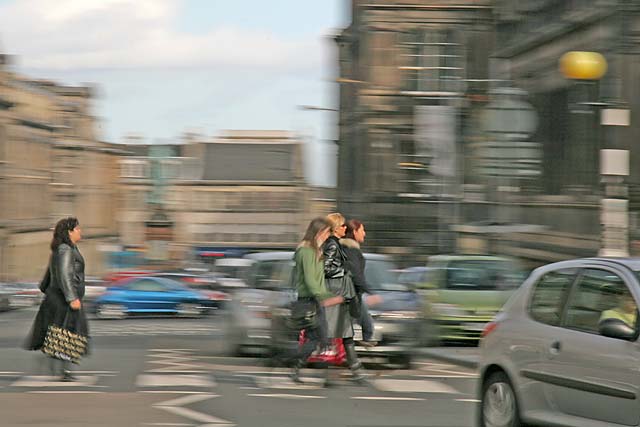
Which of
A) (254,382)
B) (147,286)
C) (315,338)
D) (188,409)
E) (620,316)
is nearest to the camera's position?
(620,316)

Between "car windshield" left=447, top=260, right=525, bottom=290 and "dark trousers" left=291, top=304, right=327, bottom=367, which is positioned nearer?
"dark trousers" left=291, top=304, right=327, bottom=367

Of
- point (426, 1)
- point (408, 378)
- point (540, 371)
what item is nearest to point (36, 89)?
point (426, 1)

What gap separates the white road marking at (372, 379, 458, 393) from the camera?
1484cm

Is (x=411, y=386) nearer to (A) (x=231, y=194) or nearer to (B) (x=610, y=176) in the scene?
(B) (x=610, y=176)

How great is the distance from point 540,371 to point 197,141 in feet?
483

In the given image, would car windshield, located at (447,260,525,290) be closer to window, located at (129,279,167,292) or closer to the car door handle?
the car door handle

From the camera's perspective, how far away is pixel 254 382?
50.9ft

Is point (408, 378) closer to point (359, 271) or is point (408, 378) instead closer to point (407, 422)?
point (359, 271)

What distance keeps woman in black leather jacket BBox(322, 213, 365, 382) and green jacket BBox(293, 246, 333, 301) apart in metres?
0.43

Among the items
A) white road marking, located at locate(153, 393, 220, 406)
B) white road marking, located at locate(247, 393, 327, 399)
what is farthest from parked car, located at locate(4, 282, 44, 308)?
white road marking, located at locate(153, 393, 220, 406)

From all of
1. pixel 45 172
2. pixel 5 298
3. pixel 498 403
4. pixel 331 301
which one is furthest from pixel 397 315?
pixel 45 172

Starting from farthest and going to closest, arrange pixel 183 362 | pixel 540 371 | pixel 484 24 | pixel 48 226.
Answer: pixel 48 226, pixel 484 24, pixel 183 362, pixel 540 371

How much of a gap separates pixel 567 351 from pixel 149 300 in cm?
3745

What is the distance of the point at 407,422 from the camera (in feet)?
39.4
